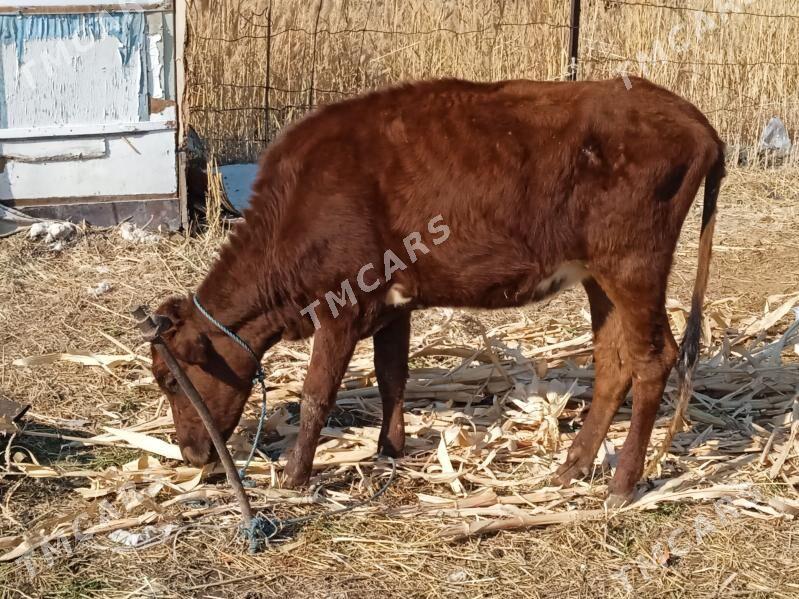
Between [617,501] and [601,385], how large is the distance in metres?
0.65

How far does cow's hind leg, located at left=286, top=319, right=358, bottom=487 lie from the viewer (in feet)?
14.4

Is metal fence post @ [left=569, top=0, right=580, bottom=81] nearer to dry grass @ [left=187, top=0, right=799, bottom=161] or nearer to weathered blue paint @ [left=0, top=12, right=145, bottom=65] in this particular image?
dry grass @ [left=187, top=0, right=799, bottom=161]

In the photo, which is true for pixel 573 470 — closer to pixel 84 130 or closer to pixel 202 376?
pixel 202 376

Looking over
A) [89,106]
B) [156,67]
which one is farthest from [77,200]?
[156,67]

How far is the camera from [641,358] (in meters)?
4.41

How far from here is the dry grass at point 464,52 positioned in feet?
31.6

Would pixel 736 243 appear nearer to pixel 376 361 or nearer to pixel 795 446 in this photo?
pixel 795 446

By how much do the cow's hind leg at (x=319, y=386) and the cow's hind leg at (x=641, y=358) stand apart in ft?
3.93

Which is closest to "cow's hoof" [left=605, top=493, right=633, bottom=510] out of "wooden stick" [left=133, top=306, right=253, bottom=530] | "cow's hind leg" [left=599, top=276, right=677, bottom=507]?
"cow's hind leg" [left=599, top=276, right=677, bottom=507]

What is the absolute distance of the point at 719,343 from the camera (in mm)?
6188

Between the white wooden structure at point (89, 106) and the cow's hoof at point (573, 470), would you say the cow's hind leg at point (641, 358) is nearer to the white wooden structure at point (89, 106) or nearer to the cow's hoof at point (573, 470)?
the cow's hoof at point (573, 470)

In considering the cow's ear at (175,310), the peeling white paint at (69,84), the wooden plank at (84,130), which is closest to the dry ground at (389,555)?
the cow's ear at (175,310)

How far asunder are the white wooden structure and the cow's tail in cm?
468

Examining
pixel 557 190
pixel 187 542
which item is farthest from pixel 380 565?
pixel 557 190
